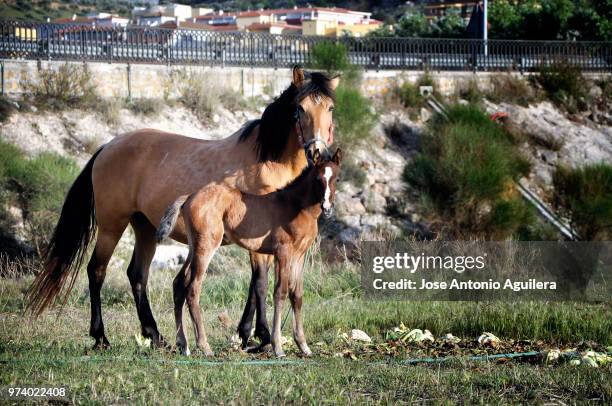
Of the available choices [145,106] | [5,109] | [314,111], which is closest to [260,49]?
[145,106]

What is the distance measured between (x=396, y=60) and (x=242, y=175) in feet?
81.9

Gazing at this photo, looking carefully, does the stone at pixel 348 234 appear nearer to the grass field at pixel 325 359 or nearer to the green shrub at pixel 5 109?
the green shrub at pixel 5 109

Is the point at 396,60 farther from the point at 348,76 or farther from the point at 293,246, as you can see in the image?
Answer: the point at 293,246

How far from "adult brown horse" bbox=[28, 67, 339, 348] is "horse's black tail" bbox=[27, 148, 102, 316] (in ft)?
0.04

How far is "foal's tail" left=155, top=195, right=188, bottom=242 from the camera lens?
30.0 feet

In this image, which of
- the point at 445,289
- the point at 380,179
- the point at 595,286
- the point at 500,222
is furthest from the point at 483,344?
the point at 380,179

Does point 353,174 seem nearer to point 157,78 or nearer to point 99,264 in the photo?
point 157,78

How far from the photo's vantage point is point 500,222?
26.0 meters

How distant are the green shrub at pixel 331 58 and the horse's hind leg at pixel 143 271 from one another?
2062cm

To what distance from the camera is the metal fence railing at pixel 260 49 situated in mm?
27812

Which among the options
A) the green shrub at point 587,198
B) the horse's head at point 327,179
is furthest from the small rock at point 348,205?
the horse's head at point 327,179

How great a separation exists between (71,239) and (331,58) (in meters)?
21.0

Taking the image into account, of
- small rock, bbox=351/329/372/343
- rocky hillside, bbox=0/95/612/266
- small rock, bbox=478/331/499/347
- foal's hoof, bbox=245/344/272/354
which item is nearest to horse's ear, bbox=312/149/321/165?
foal's hoof, bbox=245/344/272/354

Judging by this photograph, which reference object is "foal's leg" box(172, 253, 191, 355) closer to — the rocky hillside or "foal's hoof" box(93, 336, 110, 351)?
"foal's hoof" box(93, 336, 110, 351)
